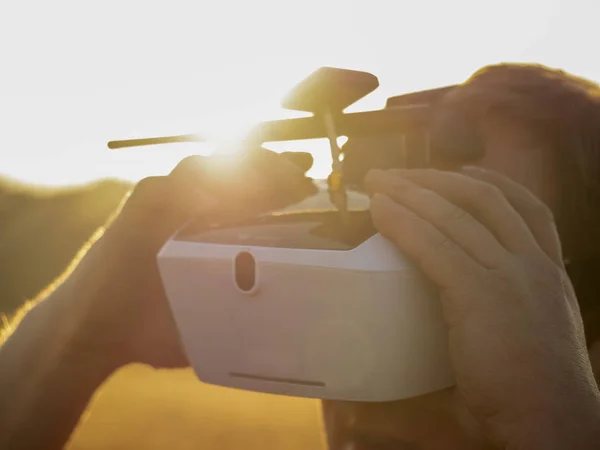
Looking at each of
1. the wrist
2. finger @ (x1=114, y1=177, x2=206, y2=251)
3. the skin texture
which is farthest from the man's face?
finger @ (x1=114, y1=177, x2=206, y2=251)

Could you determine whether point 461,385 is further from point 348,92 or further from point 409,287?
point 348,92

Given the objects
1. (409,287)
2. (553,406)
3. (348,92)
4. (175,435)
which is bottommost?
(175,435)

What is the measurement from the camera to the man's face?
602mm

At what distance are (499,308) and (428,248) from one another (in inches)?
3.2

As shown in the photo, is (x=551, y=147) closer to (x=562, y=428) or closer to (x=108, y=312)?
(x=562, y=428)

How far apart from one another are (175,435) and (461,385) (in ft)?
11.1

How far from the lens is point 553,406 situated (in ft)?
1.57

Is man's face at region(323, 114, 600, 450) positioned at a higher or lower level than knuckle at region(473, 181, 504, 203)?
lower

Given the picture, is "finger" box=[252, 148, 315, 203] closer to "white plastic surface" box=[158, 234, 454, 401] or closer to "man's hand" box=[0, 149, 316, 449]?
"man's hand" box=[0, 149, 316, 449]

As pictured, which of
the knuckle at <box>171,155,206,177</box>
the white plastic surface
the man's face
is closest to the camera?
the white plastic surface

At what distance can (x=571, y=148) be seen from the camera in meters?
0.80

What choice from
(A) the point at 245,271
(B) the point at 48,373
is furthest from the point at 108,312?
(A) the point at 245,271

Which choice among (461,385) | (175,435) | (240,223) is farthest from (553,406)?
(175,435)

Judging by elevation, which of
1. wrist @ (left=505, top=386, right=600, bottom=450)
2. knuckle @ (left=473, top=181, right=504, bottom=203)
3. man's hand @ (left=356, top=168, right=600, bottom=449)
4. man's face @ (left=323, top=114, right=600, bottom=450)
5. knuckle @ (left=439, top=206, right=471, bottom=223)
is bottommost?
man's face @ (left=323, top=114, right=600, bottom=450)
